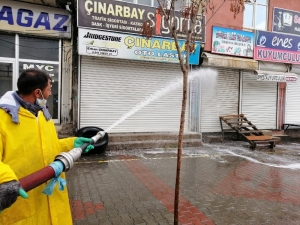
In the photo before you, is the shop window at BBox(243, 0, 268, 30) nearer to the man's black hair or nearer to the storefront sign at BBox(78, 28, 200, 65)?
the storefront sign at BBox(78, 28, 200, 65)

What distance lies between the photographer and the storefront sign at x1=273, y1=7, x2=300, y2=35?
477 inches

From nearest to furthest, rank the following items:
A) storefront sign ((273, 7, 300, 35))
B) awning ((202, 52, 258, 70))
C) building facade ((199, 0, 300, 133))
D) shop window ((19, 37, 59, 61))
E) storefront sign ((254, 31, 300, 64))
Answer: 1. shop window ((19, 37, 59, 61))
2. awning ((202, 52, 258, 70))
3. building facade ((199, 0, 300, 133))
4. storefront sign ((254, 31, 300, 64))
5. storefront sign ((273, 7, 300, 35))

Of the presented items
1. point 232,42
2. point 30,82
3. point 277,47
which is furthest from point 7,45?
point 277,47

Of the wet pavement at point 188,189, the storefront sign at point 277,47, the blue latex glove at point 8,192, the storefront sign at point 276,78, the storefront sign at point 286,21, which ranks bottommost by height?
the wet pavement at point 188,189

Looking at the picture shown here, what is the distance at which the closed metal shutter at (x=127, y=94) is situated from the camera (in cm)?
934

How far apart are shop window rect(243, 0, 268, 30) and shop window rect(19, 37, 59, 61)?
8.20 meters

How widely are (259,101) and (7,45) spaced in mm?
10564

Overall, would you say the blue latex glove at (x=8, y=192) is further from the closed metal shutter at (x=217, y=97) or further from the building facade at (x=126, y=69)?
the closed metal shutter at (x=217, y=97)

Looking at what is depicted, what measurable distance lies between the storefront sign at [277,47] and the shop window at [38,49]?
8244 mm

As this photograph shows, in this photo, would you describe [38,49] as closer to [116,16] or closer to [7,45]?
[7,45]

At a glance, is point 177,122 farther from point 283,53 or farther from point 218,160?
point 283,53

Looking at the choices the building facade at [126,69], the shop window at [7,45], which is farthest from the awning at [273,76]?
the shop window at [7,45]

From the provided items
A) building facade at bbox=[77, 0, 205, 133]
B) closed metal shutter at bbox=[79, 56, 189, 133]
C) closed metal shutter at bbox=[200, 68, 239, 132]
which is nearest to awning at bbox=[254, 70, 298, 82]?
closed metal shutter at bbox=[200, 68, 239, 132]

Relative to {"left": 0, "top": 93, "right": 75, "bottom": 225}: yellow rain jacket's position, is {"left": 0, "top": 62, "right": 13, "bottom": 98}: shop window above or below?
above
